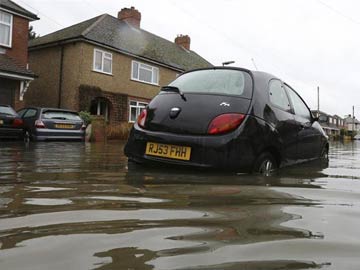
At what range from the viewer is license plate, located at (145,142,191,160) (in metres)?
4.37

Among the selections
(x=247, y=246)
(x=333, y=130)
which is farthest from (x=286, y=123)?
(x=333, y=130)

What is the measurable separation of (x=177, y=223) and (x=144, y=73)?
25.4 m

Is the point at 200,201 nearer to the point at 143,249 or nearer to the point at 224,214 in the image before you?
the point at 224,214

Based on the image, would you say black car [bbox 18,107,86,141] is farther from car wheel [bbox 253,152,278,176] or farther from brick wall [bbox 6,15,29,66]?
car wheel [bbox 253,152,278,176]

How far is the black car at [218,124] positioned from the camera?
4277 mm

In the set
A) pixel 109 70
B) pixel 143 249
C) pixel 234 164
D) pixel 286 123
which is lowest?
pixel 143 249

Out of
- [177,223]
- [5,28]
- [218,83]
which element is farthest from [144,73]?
[177,223]

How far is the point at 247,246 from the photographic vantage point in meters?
2.03

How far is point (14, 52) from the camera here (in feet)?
65.2

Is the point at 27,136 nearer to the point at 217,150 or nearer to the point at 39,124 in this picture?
the point at 39,124

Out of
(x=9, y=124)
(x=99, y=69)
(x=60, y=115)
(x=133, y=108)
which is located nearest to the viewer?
(x=9, y=124)

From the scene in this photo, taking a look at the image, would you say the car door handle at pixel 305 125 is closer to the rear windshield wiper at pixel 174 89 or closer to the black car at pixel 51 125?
the rear windshield wiper at pixel 174 89

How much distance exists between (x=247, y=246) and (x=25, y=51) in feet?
67.3

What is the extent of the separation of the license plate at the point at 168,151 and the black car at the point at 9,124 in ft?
32.7
